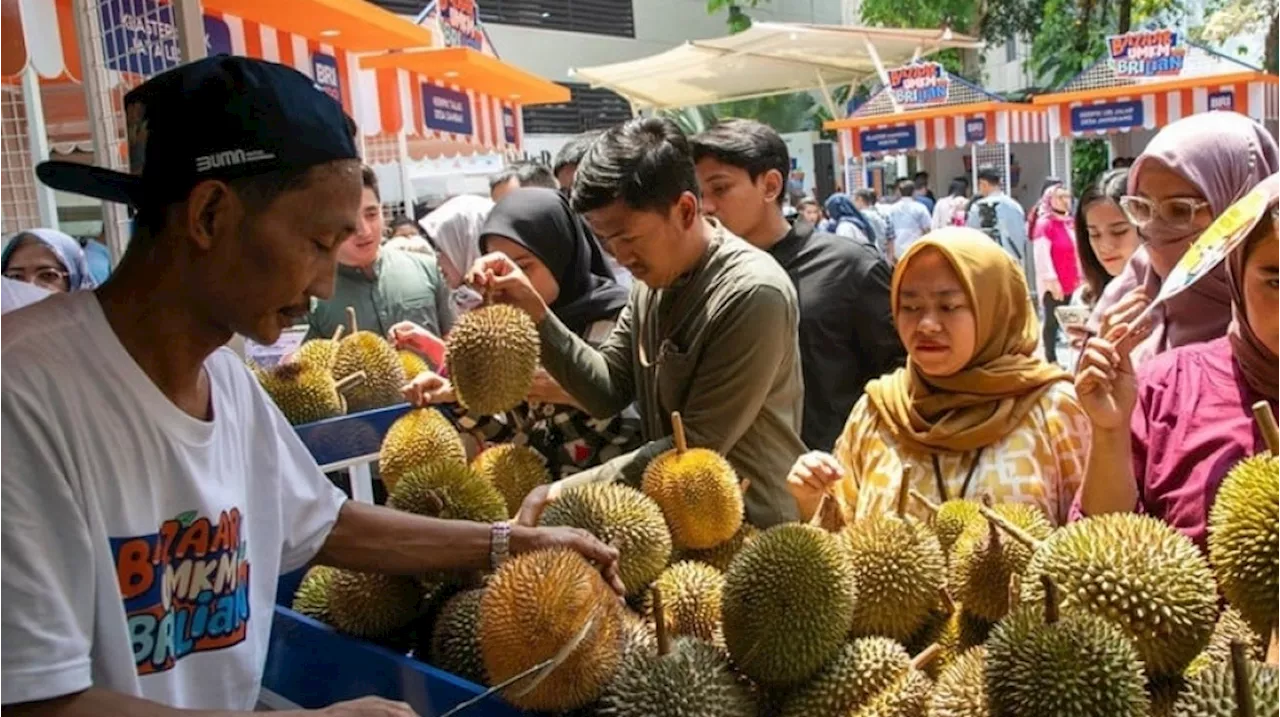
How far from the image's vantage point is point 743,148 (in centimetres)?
320

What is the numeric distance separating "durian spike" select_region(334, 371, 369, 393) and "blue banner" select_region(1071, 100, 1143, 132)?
10446 mm

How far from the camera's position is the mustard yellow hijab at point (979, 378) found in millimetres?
2053

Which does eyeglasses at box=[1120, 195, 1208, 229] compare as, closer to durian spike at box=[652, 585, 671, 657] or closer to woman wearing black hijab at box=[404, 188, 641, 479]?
woman wearing black hijab at box=[404, 188, 641, 479]

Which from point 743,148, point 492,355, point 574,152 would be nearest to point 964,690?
point 492,355

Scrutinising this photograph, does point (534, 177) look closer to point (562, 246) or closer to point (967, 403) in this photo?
point (562, 246)

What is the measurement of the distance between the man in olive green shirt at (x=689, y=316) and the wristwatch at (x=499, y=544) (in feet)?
1.06

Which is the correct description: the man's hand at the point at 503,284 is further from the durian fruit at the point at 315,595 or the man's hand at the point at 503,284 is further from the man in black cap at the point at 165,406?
the man in black cap at the point at 165,406

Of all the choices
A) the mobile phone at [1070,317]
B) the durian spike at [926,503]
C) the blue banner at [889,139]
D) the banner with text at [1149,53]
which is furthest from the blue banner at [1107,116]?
the durian spike at [926,503]

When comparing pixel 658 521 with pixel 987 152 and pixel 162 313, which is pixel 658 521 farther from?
pixel 987 152

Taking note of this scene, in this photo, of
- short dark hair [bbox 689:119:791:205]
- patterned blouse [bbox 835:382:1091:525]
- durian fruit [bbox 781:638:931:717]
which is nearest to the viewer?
durian fruit [bbox 781:638:931:717]

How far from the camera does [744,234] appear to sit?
10.7ft

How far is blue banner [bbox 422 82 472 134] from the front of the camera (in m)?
8.15

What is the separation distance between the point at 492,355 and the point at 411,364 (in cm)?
88

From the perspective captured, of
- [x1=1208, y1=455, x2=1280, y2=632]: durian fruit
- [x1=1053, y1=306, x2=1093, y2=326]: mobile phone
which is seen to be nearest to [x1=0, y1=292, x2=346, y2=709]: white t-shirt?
[x1=1208, y1=455, x2=1280, y2=632]: durian fruit
